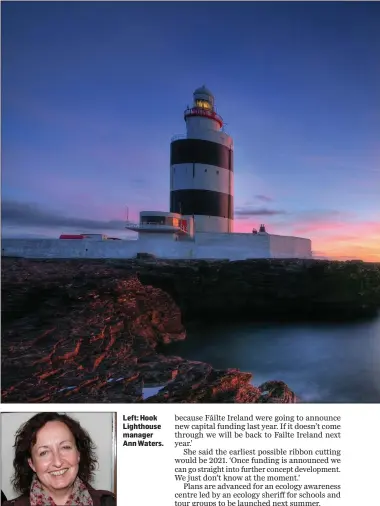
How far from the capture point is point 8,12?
5.19ft

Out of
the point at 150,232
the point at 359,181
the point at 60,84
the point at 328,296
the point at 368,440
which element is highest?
the point at 60,84

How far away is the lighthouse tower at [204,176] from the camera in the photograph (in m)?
1.84

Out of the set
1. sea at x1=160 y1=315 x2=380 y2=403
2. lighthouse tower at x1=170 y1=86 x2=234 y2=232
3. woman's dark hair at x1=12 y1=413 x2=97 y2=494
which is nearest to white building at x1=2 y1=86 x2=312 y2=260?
lighthouse tower at x1=170 y1=86 x2=234 y2=232

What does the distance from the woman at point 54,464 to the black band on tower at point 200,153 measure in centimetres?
159

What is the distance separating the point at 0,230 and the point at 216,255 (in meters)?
1.27

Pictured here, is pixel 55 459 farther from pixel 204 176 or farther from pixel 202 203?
pixel 204 176

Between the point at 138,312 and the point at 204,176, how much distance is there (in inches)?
39.8

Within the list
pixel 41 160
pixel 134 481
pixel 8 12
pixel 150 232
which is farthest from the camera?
pixel 150 232

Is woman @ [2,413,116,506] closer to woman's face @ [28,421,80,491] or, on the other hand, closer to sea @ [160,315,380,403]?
woman's face @ [28,421,80,491]

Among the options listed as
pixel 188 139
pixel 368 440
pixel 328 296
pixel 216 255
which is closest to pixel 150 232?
pixel 216 255

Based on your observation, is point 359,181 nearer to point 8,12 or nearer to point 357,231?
point 357,231

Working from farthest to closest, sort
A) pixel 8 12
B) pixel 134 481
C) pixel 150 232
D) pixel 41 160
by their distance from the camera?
pixel 150 232
pixel 41 160
pixel 8 12
pixel 134 481

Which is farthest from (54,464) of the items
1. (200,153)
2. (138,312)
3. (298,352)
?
(200,153)

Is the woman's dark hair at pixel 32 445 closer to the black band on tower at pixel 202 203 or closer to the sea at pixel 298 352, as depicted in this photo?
the sea at pixel 298 352
